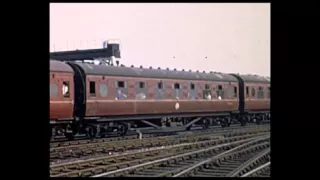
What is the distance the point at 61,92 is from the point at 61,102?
0.89 feet

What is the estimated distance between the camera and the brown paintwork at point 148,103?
14.9 m

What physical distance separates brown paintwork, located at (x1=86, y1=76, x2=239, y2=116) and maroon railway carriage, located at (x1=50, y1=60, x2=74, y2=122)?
73cm

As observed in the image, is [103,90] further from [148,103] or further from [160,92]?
[160,92]

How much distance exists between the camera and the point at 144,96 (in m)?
16.4

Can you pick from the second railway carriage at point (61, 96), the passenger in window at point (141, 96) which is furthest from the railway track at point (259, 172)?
the passenger in window at point (141, 96)

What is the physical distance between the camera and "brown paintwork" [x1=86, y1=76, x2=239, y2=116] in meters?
14.9

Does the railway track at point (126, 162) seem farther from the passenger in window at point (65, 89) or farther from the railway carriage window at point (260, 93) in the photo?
the railway carriage window at point (260, 93)

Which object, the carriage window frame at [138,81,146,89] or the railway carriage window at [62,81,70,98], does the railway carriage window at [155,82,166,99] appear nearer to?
the carriage window frame at [138,81,146,89]

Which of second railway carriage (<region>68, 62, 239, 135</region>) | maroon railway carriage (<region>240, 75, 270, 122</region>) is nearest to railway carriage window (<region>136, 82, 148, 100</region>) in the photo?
second railway carriage (<region>68, 62, 239, 135</region>)

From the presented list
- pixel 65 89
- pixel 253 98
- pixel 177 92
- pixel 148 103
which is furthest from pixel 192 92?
pixel 65 89

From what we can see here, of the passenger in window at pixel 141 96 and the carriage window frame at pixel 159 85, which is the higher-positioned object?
the carriage window frame at pixel 159 85
